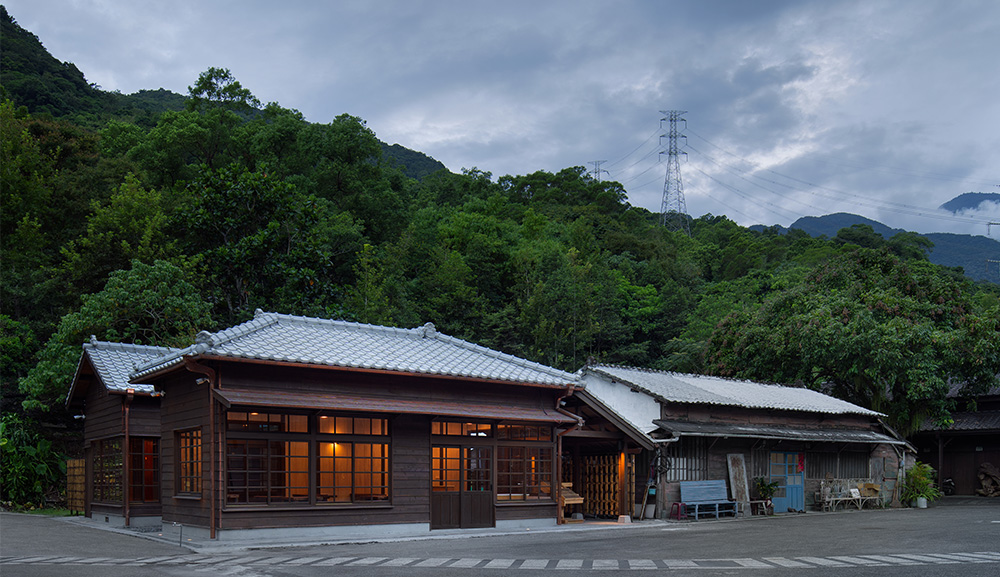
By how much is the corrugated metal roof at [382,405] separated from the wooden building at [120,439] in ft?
18.4

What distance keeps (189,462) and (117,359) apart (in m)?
6.62

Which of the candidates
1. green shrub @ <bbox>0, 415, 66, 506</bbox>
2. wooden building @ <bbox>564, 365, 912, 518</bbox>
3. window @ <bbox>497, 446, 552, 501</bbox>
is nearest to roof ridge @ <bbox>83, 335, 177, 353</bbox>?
green shrub @ <bbox>0, 415, 66, 506</bbox>

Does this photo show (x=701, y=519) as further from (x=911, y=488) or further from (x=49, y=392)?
(x=49, y=392)

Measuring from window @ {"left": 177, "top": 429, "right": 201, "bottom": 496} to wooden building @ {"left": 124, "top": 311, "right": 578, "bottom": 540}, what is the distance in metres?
0.05

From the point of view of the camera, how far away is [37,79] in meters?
46.5

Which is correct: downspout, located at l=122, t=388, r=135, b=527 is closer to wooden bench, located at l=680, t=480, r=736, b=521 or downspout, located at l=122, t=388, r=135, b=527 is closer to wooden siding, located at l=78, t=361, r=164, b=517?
wooden siding, located at l=78, t=361, r=164, b=517

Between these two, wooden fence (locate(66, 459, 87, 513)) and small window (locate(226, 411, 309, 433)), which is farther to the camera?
wooden fence (locate(66, 459, 87, 513))

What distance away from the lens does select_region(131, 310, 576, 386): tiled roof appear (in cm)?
1578

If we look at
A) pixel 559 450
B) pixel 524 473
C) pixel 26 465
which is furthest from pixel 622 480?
pixel 26 465

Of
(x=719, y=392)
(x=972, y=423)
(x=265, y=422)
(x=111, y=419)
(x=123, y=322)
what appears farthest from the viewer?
(x=972, y=423)

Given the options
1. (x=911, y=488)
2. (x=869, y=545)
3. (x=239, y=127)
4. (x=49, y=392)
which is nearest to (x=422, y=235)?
(x=239, y=127)

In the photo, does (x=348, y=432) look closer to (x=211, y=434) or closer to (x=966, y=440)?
(x=211, y=434)

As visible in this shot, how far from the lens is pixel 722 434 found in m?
22.9

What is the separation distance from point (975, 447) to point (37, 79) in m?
52.9
